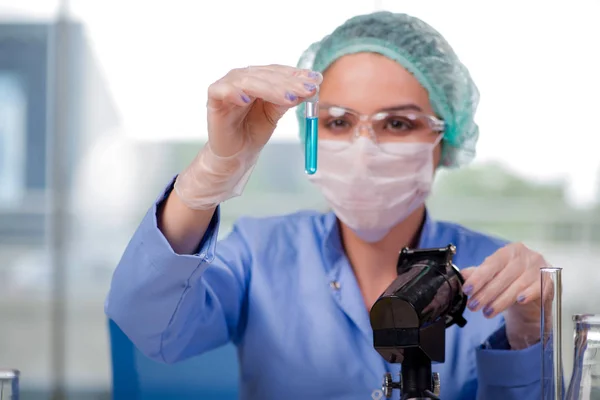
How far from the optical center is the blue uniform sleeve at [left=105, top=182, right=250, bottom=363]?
1.05 metres

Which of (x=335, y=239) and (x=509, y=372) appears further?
(x=335, y=239)

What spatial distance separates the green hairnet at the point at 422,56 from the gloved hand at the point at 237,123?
15.2 inches

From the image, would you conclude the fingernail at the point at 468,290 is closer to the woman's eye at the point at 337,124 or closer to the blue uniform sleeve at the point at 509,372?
the blue uniform sleeve at the point at 509,372

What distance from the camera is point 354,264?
138 centimetres

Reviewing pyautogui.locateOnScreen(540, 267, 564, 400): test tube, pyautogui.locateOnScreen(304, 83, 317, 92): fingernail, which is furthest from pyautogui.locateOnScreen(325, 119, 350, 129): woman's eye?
pyautogui.locateOnScreen(540, 267, 564, 400): test tube

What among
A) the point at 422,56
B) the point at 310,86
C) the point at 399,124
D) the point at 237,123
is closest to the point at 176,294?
the point at 237,123

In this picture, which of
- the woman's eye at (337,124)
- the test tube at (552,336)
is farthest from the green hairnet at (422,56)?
the test tube at (552,336)

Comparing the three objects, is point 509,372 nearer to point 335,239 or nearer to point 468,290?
point 468,290

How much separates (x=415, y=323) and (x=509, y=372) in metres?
0.38

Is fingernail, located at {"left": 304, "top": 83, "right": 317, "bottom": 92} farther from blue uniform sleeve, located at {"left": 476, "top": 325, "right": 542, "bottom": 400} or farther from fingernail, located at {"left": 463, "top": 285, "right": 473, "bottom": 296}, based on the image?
blue uniform sleeve, located at {"left": 476, "top": 325, "right": 542, "bottom": 400}

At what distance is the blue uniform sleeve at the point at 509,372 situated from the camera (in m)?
1.14

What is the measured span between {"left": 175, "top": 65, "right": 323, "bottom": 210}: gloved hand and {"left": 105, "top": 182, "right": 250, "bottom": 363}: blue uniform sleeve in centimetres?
5

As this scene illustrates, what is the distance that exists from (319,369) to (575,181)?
2.43 m

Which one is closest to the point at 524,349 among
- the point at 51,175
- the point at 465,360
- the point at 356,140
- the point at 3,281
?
the point at 465,360
